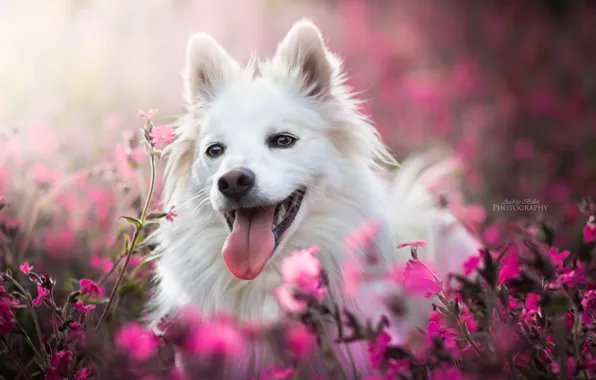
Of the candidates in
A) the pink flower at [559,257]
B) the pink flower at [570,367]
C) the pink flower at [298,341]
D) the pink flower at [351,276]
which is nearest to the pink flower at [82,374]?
the pink flower at [298,341]

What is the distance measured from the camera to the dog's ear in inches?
97.4

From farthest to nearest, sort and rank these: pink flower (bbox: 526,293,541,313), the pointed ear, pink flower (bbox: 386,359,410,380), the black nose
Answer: the pointed ear
the black nose
pink flower (bbox: 526,293,541,313)
pink flower (bbox: 386,359,410,380)

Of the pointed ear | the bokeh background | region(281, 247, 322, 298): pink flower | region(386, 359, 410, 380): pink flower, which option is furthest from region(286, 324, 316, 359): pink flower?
the pointed ear

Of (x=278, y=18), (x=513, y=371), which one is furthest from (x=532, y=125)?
(x=513, y=371)

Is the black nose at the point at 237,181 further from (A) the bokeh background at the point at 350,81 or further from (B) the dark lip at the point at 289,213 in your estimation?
(A) the bokeh background at the point at 350,81

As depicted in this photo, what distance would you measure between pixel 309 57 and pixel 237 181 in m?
0.73

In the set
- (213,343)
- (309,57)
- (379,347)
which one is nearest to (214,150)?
(309,57)

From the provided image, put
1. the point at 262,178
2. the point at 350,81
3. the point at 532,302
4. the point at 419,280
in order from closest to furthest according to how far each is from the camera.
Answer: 1. the point at 419,280
2. the point at 532,302
3. the point at 262,178
4. the point at 350,81

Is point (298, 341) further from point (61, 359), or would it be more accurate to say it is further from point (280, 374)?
point (61, 359)

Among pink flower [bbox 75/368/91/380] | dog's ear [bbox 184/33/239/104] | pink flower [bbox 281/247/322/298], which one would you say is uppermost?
dog's ear [bbox 184/33/239/104]

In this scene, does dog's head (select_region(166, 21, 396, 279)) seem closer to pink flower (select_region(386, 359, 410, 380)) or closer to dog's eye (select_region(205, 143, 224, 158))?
dog's eye (select_region(205, 143, 224, 158))

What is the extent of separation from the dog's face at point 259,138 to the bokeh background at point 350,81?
368 millimetres

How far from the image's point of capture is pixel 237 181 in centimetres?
203

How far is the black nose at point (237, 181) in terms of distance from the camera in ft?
6.64
